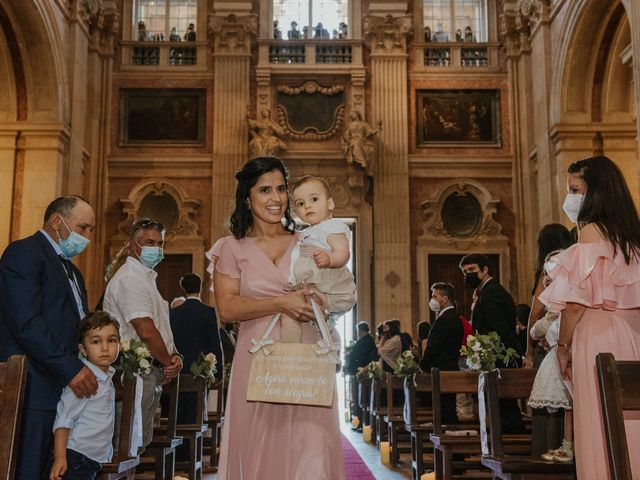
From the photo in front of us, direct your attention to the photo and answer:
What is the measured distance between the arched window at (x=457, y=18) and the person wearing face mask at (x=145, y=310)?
45.5 ft

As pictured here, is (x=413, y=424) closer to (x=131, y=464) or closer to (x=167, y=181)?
(x=131, y=464)

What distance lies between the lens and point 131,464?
16.5 feet

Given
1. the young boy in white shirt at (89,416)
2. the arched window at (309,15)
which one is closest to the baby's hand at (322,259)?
the young boy in white shirt at (89,416)

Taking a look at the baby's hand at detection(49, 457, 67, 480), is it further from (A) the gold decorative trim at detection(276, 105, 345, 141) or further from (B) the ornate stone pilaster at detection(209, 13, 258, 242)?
(A) the gold decorative trim at detection(276, 105, 345, 141)

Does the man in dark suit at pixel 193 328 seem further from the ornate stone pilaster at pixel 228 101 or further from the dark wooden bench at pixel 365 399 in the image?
the ornate stone pilaster at pixel 228 101

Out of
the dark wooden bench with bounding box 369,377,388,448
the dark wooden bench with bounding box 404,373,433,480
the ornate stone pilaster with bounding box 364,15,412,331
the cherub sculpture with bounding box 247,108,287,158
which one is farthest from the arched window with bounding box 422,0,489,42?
the dark wooden bench with bounding box 404,373,433,480

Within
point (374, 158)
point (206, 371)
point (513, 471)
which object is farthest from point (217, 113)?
point (513, 471)

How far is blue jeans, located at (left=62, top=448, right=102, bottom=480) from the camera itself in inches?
163

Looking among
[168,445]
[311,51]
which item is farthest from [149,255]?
[311,51]

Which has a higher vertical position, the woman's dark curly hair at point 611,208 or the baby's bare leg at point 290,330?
the woman's dark curly hair at point 611,208

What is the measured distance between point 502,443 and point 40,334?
3039mm

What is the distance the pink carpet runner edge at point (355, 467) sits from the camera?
7881 millimetres

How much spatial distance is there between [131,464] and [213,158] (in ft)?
41.1

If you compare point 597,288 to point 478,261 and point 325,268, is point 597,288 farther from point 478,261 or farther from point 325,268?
point 478,261
